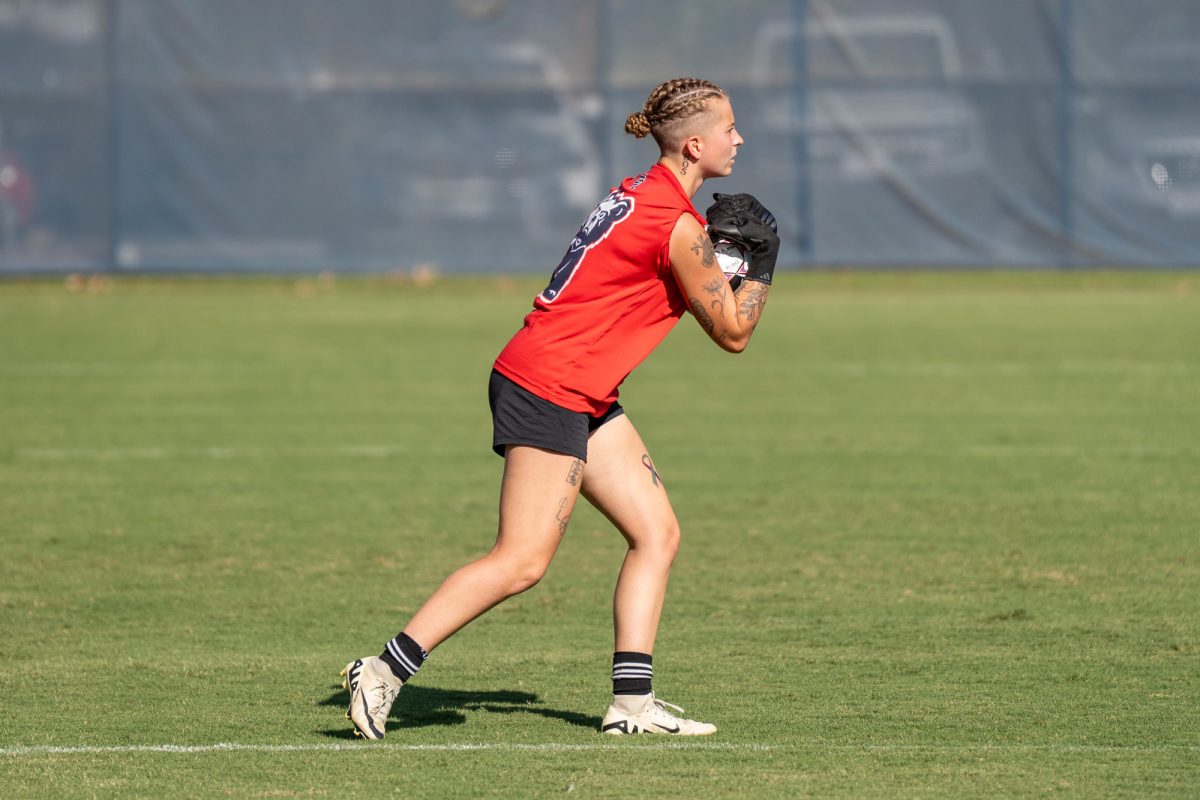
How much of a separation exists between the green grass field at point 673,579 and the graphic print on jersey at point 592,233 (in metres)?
1.29

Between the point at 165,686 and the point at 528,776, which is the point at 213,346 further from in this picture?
the point at 528,776

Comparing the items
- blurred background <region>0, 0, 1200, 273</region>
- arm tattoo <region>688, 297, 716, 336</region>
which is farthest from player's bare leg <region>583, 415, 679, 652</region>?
blurred background <region>0, 0, 1200, 273</region>

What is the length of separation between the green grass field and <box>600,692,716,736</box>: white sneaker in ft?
0.21

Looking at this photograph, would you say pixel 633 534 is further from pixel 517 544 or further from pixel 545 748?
pixel 545 748

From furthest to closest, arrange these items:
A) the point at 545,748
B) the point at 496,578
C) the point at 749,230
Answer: the point at 749,230
the point at 496,578
the point at 545,748

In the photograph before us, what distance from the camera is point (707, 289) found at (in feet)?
17.3

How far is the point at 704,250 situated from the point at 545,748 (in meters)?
1.45

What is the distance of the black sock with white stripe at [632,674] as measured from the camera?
5.34m

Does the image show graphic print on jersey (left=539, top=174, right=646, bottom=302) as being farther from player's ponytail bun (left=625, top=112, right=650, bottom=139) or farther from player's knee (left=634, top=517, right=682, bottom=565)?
player's knee (left=634, top=517, right=682, bottom=565)

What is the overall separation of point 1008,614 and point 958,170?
49.1 feet

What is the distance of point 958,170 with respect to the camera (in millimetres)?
Answer: 21297

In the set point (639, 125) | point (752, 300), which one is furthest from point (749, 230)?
point (639, 125)

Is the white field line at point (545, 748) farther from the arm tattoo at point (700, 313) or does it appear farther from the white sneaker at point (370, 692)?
the arm tattoo at point (700, 313)

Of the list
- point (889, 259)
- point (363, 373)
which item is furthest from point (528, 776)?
point (889, 259)
